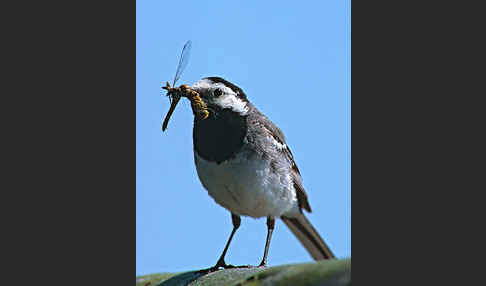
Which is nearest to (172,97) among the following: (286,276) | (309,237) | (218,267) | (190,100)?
(190,100)

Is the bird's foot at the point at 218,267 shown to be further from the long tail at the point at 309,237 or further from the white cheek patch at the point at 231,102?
the white cheek patch at the point at 231,102

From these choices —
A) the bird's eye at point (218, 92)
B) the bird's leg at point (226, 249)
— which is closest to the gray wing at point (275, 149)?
the bird's eye at point (218, 92)

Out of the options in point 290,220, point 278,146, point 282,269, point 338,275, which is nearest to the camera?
point 338,275

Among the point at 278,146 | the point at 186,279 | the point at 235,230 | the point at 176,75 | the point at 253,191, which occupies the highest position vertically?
the point at 176,75

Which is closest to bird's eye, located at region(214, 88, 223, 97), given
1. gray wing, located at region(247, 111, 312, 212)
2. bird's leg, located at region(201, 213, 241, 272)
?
gray wing, located at region(247, 111, 312, 212)

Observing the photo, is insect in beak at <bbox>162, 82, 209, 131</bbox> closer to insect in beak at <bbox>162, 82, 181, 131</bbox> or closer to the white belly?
insect in beak at <bbox>162, 82, 181, 131</bbox>

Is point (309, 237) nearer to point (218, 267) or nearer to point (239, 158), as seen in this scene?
point (218, 267)
